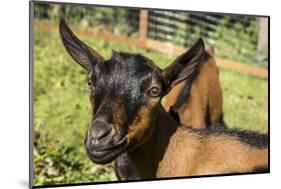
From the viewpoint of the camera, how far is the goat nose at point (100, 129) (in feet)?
8.47

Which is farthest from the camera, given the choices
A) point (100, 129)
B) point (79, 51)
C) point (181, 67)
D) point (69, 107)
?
point (69, 107)

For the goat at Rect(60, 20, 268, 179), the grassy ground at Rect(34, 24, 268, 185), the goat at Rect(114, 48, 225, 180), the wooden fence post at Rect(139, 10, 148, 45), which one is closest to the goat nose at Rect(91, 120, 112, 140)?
the goat at Rect(60, 20, 268, 179)

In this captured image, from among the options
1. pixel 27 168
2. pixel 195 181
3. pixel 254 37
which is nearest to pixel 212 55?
pixel 254 37

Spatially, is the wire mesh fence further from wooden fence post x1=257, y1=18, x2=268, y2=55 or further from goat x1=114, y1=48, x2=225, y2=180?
goat x1=114, y1=48, x2=225, y2=180

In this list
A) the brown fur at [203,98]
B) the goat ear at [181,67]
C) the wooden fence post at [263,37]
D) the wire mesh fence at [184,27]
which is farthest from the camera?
the wooden fence post at [263,37]

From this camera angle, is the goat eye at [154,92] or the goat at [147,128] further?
the goat eye at [154,92]

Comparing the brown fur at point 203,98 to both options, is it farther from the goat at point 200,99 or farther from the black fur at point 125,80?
the black fur at point 125,80

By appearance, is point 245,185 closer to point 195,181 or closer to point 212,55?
point 195,181

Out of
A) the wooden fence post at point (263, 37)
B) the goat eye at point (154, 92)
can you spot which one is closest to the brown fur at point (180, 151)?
the goat eye at point (154, 92)

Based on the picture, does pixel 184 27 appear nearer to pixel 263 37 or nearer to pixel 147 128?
pixel 263 37

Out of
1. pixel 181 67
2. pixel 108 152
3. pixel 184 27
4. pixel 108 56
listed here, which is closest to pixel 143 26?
pixel 184 27

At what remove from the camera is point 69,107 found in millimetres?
3459

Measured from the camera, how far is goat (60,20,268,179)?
2646mm

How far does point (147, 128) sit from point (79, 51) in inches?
21.5
